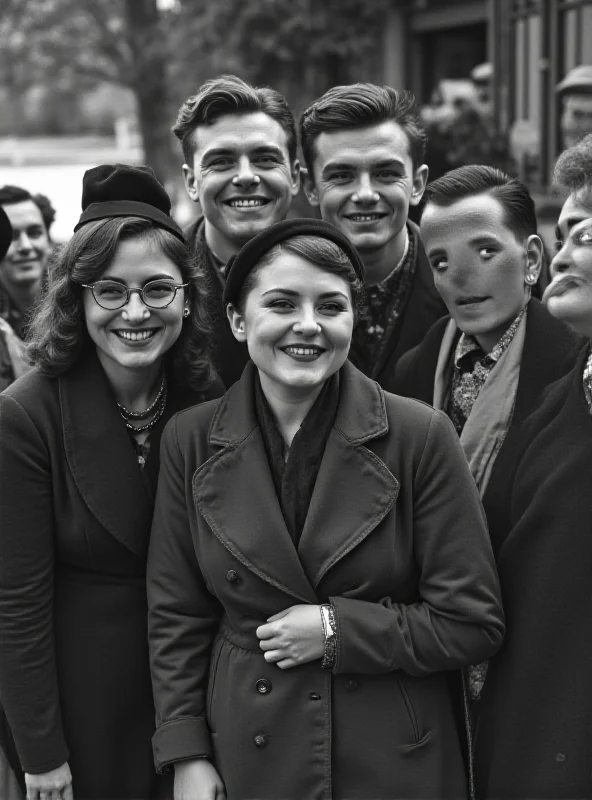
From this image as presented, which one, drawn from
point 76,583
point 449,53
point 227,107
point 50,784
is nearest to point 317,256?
point 76,583

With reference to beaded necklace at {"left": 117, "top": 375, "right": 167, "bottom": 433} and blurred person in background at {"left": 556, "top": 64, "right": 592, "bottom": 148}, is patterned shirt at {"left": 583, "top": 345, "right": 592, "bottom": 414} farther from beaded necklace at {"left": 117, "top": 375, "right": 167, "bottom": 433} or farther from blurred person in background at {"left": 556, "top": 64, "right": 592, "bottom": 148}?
blurred person in background at {"left": 556, "top": 64, "right": 592, "bottom": 148}

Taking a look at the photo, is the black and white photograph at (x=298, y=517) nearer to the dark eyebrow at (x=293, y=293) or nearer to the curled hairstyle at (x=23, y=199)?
the dark eyebrow at (x=293, y=293)

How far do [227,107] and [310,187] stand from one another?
1.27 ft

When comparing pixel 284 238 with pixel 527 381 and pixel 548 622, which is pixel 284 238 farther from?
pixel 548 622

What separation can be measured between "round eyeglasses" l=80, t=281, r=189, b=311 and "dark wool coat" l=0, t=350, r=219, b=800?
7.2 inches

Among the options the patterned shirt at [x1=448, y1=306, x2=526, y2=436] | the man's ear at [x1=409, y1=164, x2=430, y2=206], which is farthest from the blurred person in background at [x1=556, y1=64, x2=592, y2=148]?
the patterned shirt at [x1=448, y1=306, x2=526, y2=436]

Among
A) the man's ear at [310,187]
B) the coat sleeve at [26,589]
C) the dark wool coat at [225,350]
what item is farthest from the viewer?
the man's ear at [310,187]

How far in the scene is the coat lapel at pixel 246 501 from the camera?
7.67ft

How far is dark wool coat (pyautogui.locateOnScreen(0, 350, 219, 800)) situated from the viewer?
2.55 metres

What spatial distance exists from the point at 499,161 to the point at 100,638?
6133mm

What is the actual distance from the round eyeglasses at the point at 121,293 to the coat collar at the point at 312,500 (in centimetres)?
39

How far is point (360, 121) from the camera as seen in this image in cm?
331

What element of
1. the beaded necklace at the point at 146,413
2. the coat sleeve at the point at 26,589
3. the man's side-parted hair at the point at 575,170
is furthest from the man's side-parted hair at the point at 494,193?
the coat sleeve at the point at 26,589

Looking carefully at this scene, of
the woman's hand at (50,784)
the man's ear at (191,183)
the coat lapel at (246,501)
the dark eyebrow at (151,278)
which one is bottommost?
the woman's hand at (50,784)
